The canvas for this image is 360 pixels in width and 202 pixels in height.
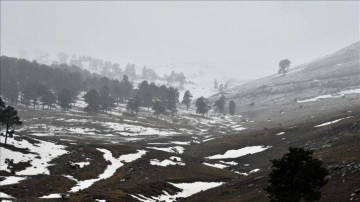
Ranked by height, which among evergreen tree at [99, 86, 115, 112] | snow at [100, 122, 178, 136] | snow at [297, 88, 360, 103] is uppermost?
snow at [297, 88, 360, 103]

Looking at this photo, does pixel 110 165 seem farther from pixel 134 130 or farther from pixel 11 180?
pixel 134 130

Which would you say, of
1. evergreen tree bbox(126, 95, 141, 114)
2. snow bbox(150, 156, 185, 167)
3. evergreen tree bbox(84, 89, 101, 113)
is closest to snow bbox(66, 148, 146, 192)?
snow bbox(150, 156, 185, 167)

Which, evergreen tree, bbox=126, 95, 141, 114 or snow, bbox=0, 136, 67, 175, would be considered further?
Result: evergreen tree, bbox=126, 95, 141, 114

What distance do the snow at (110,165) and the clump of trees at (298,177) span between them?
110ft

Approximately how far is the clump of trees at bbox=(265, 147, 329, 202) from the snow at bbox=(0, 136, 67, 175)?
44526 millimetres

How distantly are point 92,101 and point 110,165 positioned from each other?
9599 centimetres

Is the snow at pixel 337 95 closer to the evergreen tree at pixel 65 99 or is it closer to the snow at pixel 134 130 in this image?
the snow at pixel 134 130

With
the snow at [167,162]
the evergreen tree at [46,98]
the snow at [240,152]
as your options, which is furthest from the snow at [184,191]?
the evergreen tree at [46,98]

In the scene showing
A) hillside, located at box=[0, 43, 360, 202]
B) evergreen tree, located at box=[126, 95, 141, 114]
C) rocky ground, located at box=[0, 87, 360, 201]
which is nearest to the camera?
rocky ground, located at box=[0, 87, 360, 201]

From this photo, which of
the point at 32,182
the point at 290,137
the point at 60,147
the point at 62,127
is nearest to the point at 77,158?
the point at 60,147

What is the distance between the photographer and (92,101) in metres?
164

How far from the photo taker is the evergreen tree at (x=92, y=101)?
16350 cm

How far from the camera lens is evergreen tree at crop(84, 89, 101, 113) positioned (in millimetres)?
163500

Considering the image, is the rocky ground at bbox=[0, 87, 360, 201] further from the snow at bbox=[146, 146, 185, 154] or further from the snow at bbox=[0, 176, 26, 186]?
the snow at bbox=[0, 176, 26, 186]
